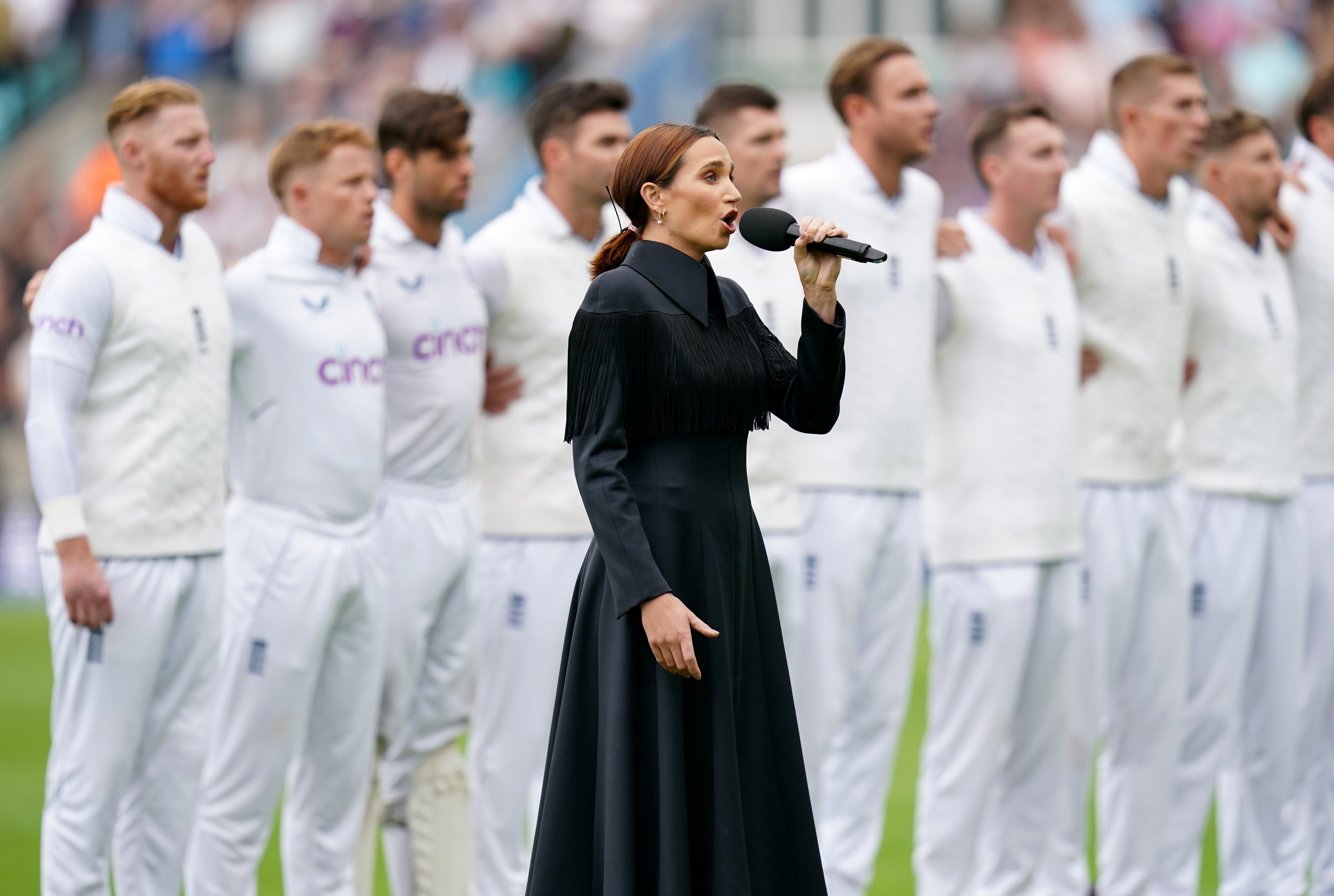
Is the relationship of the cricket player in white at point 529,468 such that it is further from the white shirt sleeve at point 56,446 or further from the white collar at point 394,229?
the white shirt sleeve at point 56,446

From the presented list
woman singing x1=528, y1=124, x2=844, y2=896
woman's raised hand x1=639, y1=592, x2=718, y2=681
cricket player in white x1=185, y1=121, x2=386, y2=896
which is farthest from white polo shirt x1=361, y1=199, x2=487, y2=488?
woman's raised hand x1=639, y1=592, x2=718, y2=681

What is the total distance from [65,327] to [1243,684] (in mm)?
4457

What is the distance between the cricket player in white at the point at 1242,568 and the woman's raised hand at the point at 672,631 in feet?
11.1

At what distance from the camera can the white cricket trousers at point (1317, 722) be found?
7.07 meters

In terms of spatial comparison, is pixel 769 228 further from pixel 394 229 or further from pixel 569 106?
pixel 569 106

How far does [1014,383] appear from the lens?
21.5 ft

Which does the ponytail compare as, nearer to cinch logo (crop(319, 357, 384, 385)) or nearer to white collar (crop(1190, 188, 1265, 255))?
cinch logo (crop(319, 357, 384, 385))

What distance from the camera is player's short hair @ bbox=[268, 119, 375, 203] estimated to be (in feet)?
19.6

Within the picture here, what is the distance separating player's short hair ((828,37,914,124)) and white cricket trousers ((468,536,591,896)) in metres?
1.93

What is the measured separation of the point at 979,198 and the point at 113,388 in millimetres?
14441

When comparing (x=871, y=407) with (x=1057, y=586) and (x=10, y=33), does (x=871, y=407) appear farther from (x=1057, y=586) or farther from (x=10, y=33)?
(x=10, y=33)

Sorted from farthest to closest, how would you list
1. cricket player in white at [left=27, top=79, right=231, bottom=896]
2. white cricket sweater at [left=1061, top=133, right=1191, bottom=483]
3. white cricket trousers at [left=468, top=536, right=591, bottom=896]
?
white cricket sweater at [left=1061, top=133, right=1191, bottom=483], white cricket trousers at [left=468, top=536, right=591, bottom=896], cricket player in white at [left=27, top=79, right=231, bottom=896]

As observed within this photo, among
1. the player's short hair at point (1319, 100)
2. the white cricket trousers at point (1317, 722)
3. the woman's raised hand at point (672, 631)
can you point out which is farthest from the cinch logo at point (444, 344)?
the player's short hair at point (1319, 100)

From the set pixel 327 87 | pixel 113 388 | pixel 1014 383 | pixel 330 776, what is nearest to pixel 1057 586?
pixel 1014 383
